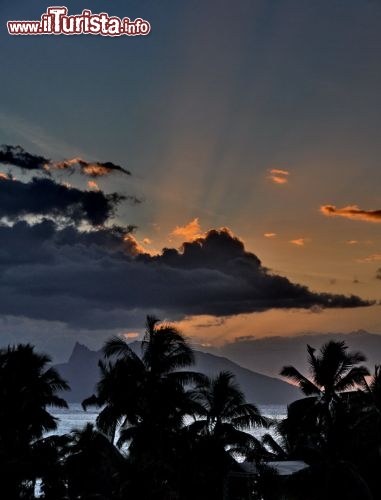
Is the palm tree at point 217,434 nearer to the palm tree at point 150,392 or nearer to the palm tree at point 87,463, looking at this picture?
the palm tree at point 150,392

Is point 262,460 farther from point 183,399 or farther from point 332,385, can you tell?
point 332,385

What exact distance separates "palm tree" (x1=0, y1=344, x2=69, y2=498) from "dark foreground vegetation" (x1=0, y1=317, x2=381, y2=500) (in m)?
0.06

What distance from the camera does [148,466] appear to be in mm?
33844

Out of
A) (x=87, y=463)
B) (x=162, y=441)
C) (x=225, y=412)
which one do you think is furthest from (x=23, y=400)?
(x=225, y=412)

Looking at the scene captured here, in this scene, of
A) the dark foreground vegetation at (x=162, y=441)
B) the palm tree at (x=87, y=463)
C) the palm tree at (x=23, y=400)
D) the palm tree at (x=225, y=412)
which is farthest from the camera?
the palm tree at (x=225, y=412)

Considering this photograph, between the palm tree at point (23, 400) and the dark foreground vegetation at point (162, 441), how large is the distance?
6 cm

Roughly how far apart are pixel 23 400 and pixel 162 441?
806 centimetres

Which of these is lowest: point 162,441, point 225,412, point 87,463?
point 87,463

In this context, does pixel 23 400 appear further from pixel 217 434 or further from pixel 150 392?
pixel 217 434

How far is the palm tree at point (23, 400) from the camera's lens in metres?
38.8

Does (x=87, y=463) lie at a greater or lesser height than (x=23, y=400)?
lesser

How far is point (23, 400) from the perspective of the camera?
39531 millimetres

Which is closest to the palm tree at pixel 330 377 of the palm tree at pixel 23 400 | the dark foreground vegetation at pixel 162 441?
the dark foreground vegetation at pixel 162 441

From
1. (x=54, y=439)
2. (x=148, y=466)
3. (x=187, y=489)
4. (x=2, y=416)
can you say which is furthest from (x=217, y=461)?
(x=2, y=416)
